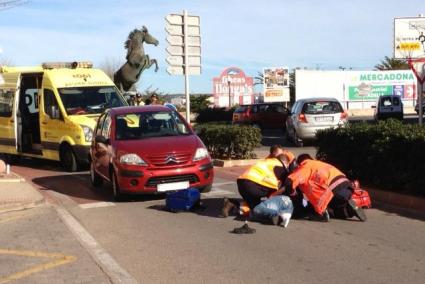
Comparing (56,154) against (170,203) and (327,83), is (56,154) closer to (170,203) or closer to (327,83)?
(170,203)

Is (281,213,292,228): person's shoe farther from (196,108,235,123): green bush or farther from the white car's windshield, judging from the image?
(196,108,235,123): green bush

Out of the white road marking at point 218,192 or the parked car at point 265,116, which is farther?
the parked car at point 265,116

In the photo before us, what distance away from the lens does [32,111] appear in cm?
1798

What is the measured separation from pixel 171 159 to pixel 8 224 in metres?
2.74

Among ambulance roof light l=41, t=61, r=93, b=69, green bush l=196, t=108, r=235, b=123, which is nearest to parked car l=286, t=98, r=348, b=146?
ambulance roof light l=41, t=61, r=93, b=69

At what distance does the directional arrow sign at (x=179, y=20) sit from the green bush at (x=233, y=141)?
3.56 metres

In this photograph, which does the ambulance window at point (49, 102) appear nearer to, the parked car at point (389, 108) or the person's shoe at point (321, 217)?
the person's shoe at point (321, 217)

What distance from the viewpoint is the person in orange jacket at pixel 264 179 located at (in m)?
8.95

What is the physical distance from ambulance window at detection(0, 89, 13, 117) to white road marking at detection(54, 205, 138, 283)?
8912 millimetres

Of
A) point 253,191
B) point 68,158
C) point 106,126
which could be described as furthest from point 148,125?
point 68,158

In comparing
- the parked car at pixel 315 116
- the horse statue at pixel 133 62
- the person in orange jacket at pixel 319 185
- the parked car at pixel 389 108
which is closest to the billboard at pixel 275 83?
the parked car at pixel 389 108

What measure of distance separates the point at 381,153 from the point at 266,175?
2.24 m

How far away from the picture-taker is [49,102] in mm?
16547

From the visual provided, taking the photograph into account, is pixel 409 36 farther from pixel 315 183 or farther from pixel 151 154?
pixel 315 183
